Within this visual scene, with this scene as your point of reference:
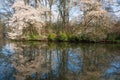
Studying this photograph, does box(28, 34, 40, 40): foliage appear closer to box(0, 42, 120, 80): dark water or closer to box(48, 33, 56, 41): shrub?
box(48, 33, 56, 41): shrub

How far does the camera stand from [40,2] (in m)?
34.6

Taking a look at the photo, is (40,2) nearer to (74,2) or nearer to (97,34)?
(74,2)

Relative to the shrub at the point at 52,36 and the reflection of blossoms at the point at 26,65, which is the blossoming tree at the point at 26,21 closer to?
the shrub at the point at 52,36

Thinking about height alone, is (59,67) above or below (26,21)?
below

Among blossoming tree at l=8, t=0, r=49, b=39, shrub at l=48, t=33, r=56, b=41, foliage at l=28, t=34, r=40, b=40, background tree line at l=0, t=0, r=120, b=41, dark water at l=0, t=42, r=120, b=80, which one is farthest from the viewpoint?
foliage at l=28, t=34, r=40, b=40

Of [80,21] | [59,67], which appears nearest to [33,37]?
[80,21]

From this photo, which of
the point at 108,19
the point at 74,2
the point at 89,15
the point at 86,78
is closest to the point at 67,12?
the point at 74,2

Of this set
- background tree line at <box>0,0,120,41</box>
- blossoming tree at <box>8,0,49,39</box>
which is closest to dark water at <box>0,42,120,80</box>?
background tree line at <box>0,0,120,41</box>

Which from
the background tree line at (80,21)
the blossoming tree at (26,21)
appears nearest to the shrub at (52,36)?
the background tree line at (80,21)

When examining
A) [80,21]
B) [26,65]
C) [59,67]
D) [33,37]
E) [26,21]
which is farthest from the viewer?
[33,37]

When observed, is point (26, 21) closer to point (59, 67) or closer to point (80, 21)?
point (80, 21)

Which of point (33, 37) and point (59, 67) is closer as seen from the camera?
point (59, 67)

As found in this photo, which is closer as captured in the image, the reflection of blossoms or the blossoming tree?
the reflection of blossoms

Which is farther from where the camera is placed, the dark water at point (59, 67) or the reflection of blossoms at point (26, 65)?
the reflection of blossoms at point (26, 65)
